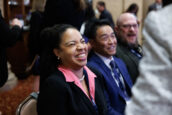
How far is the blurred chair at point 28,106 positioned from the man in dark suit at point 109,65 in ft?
1.75

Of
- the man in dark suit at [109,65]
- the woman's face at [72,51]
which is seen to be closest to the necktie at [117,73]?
the man in dark suit at [109,65]

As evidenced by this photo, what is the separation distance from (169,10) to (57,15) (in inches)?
69.2

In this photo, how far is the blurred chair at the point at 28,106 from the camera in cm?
159

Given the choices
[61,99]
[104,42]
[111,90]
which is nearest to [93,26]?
[104,42]

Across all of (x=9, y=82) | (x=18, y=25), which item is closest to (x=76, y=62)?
(x=18, y=25)

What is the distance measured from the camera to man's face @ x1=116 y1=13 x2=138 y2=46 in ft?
9.04

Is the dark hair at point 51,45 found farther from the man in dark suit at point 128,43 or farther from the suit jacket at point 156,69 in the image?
the suit jacket at point 156,69

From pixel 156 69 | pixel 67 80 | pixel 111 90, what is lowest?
pixel 111 90

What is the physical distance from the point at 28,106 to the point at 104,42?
0.94 m

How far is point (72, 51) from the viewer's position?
6.03 ft

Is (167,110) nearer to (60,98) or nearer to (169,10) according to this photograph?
(169,10)

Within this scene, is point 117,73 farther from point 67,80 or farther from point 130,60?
point 67,80

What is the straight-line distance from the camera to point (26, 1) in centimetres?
639

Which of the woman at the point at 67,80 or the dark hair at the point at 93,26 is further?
the dark hair at the point at 93,26
